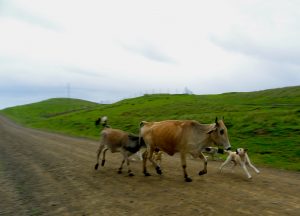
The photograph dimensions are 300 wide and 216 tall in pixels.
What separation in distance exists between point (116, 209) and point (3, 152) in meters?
17.3

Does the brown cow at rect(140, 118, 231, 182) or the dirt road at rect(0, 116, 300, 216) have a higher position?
the brown cow at rect(140, 118, 231, 182)

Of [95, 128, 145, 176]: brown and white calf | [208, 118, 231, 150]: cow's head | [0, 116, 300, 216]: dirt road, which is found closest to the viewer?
[0, 116, 300, 216]: dirt road

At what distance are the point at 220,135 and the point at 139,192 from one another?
12.8ft

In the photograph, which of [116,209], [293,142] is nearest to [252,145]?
[293,142]

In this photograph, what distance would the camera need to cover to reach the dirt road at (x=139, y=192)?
11250mm

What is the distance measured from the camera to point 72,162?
21312 mm

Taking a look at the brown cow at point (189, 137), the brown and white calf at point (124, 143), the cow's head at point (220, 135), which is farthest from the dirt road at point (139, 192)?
the cow's head at point (220, 135)

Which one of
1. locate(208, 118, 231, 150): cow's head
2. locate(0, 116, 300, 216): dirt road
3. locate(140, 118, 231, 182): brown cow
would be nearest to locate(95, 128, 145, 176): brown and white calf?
locate(0, 116, 300, 216): dirt road

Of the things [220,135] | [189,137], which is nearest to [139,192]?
[189,137]

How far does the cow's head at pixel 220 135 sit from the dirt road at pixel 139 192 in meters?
1.35

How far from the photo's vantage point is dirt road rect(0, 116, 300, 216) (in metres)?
11.2

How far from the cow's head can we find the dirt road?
4.44 feet

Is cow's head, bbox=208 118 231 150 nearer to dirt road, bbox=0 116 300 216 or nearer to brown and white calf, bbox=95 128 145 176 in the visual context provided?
dirt road, bbox=0 116 300 216

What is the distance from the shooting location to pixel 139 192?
531 inches
